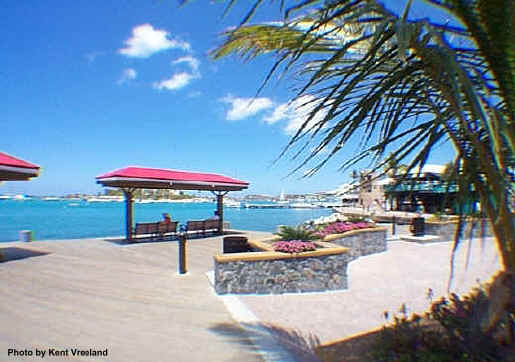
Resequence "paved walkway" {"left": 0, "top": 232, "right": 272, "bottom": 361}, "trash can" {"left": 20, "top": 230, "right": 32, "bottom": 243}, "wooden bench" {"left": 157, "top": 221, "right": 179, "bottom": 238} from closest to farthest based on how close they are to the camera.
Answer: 1. "paved walkway" {"left": 0, "top": 232, "right": 272, "bottom": 361}
2. "trash can" {"left": 20, "top": 230, "right": 32, "bottom": 243}
3. "wooden bench" {"left": 157, "top": 221, "right": 179, "bottom": 238}

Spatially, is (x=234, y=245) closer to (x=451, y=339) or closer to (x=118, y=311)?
(x=118, y=311)

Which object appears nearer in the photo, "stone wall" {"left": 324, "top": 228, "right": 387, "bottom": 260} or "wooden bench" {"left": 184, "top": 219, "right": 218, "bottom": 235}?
"stone wall" {"left": 324, "top": 228, "right": 387, "bottom": 260}

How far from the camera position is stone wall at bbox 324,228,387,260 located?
9258 millimetres

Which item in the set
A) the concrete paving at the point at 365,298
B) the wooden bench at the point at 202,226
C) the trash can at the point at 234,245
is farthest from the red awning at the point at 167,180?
the concrete paving at the point at 365,298

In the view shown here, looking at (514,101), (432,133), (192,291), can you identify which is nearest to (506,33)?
(514,101)

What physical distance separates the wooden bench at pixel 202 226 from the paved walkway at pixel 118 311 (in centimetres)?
464

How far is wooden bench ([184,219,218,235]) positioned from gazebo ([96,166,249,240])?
0.33m

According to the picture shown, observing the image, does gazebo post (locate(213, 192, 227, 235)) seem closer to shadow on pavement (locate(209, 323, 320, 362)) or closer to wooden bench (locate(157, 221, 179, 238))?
wooden bench (locate(157, 221, 179, 238))

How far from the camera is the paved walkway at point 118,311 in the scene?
361cm

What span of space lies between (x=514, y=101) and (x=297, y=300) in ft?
15.5

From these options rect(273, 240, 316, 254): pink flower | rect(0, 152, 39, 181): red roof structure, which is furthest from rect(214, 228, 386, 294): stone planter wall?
rect(0, 152, 39, 181): red roof structure

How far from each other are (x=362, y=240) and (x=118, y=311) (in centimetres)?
756

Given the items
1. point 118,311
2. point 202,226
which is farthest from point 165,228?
point 118,311

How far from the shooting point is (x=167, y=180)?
1263cm
